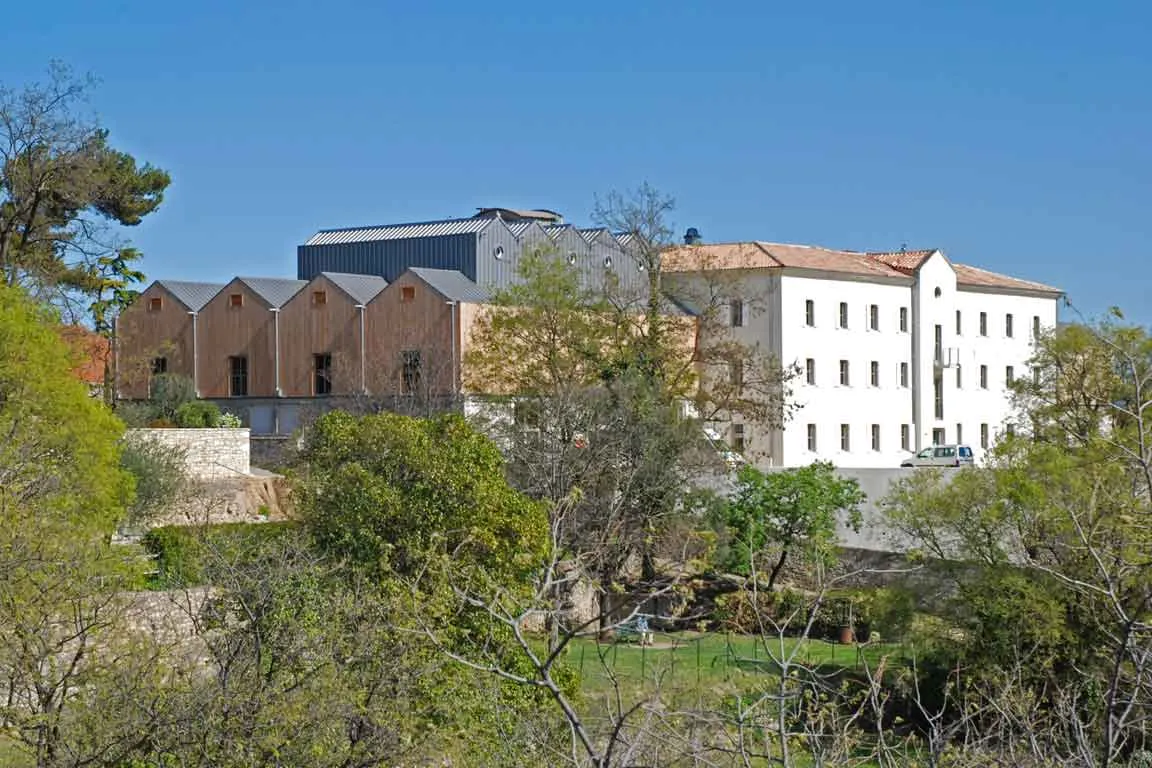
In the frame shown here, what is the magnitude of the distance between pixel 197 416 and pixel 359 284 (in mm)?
10703

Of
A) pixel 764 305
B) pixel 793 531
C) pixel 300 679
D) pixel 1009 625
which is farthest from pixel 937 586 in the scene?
pixel 764 305

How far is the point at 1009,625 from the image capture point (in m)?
27.7

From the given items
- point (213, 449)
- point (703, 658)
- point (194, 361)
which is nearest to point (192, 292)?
point (194, 361)

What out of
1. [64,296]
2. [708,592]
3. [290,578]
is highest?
[64,296]

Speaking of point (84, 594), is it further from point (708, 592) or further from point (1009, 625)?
point (708, 592)

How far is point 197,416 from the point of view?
46.6 meters

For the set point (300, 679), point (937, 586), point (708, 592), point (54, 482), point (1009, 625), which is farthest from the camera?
point (708, 592)

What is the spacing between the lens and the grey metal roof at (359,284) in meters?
54.5

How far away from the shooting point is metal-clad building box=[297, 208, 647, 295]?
186 feet

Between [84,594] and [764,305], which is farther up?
[764,305]

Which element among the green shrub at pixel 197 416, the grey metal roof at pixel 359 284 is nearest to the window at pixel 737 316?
the grey metal roof at pixel 359 284

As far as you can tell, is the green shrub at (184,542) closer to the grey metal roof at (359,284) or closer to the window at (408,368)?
the window at (408,368)

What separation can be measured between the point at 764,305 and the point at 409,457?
35.9 meters

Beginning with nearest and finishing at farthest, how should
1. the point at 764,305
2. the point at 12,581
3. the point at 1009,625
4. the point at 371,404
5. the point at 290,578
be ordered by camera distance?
the point at 12,581
the point at 290,578
the point at 1009,625
the point at 371,404
the point at 764,305
